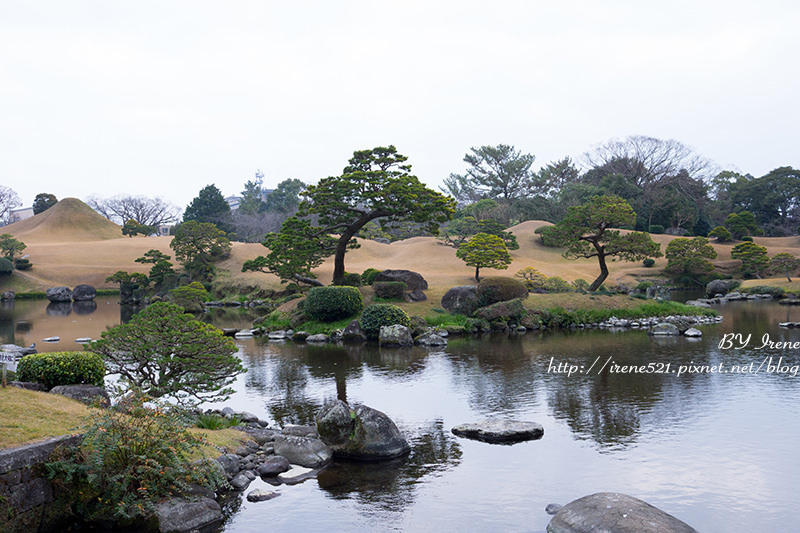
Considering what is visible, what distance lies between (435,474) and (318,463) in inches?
70.5

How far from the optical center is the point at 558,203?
6150cm

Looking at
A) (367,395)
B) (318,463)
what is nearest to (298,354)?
(367,395)

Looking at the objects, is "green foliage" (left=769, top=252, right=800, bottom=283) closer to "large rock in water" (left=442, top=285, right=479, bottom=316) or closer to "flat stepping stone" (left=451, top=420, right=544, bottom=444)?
"large rock in water" (left=442, top=285, right=479, bottom=316)

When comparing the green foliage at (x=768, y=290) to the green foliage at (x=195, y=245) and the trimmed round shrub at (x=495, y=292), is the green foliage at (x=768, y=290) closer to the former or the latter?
the trimmed round shrub at (x=495, y=292)

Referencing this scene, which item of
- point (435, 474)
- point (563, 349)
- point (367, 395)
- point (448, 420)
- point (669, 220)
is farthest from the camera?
point (669, 220)

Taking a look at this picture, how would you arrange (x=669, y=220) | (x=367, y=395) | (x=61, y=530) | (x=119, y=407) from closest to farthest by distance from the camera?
1. (x=61, y=530)
2. (x=119, y=407)
3. (x=367, y=395)
4. (x=669, y=220)

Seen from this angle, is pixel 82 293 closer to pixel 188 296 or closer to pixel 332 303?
pixel 188 296

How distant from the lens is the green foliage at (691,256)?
1660 inches

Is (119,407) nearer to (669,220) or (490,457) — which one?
(490,457)

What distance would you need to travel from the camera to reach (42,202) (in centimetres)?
7962

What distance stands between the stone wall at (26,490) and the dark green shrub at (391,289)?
1937 cm

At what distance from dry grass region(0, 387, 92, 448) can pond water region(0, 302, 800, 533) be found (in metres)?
2.28

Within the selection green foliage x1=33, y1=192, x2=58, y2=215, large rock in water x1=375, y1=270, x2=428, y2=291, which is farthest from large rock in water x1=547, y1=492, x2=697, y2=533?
green foliage x1=33, y1=192, x2=58, y2=215

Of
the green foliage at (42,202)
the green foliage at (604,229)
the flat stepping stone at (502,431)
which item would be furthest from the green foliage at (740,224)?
the green foliage at (42,202)
